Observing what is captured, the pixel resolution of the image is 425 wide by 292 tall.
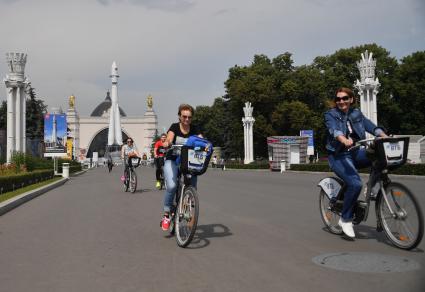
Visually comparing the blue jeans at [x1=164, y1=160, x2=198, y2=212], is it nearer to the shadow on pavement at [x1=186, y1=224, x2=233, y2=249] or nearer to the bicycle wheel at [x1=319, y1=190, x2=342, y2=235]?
the shadow on pavement at [x1=186, y1=224, x2=233, y2=249]

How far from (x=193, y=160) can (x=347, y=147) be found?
6.37 ft

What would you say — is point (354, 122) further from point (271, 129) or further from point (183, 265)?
point (271, 129)

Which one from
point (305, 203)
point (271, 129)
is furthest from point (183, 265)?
point (271, 129)

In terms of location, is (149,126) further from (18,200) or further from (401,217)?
(401,217)

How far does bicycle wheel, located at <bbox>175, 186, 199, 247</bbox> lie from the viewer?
622 centimetres

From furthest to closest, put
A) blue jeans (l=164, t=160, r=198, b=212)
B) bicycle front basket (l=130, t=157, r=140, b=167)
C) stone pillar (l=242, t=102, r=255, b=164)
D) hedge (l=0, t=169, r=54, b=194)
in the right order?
stone pillar (l=242, t=102, r=255, b=164) < bicycle front basket (l=130, t=157, r=140, b=167) < hedge (l=0, t=169, r=54, b=194) < blue jeans (l=164, t=160, r=198, b=212)

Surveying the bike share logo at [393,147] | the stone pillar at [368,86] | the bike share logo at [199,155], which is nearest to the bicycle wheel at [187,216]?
the bike share logo at [199,155]

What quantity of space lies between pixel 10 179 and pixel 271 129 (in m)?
44.6

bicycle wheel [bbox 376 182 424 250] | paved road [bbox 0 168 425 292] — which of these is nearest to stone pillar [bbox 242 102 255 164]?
paved road [bbox 0 168 425 292]

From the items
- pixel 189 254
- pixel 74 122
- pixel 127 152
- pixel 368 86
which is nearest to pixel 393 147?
pixel 189 254

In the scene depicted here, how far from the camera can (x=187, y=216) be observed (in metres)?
6.43

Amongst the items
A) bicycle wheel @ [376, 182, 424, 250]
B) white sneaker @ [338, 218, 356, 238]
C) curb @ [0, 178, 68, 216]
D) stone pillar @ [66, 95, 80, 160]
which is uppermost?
stone pillar @ [66, 95, 80, 160]

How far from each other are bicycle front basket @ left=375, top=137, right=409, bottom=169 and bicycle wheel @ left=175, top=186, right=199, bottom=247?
2.27 meters

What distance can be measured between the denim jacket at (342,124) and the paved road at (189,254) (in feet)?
4.16
